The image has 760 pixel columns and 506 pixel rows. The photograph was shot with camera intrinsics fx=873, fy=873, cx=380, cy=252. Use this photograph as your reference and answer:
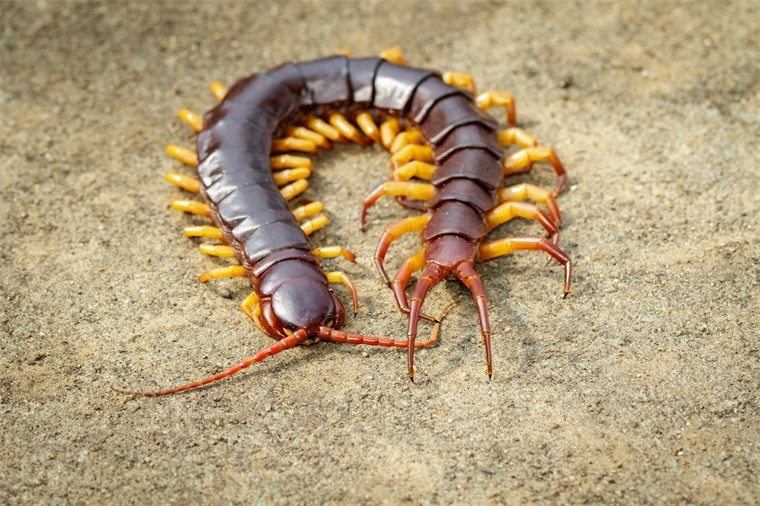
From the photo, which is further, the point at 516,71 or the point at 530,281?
the point at 516,71

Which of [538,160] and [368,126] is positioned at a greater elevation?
[368,126]

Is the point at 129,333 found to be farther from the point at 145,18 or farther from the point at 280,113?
the point at 145,18

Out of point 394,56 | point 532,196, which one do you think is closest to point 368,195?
point 532,196

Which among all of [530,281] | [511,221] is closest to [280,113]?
[511,221]

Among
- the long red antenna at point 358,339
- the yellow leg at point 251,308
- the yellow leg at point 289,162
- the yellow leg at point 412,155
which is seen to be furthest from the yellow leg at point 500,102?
the yellow leg at point 251,308

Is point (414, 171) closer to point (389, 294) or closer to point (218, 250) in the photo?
point (389, 294)

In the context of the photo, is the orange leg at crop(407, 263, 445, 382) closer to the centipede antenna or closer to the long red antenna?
the long red antenna

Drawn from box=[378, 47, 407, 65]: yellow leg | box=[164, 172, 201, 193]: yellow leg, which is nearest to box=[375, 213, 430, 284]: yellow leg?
box=[164, 172, 201, 193]: yellow leg
